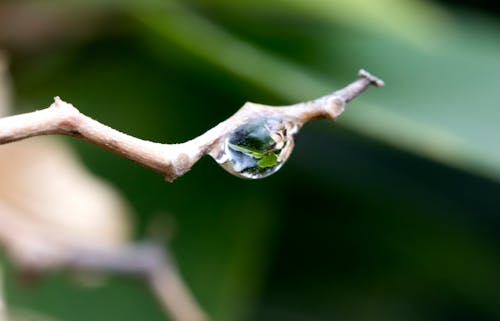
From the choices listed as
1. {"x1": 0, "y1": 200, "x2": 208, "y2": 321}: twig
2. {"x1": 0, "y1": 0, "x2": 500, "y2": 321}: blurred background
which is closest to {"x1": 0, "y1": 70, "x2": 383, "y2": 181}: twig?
{"x1": 0, "y1": 200, "x2": 208, "y2": 321}: twig

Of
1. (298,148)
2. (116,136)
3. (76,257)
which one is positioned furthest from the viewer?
(298,148)

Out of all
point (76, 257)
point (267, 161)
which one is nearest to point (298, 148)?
point (76, 257)

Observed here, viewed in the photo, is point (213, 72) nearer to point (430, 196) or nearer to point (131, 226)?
point (131, 226)

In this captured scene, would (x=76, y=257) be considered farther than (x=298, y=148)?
No

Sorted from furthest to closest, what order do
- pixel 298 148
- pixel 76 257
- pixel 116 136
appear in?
pixel 298 148
pixel 76 257
pixel 116 136

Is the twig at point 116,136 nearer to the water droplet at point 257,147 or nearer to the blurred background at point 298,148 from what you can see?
the water droplet at point 257,147

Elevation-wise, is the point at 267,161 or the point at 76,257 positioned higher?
the point at 76,257

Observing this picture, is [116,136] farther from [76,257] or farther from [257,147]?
[76,257]
